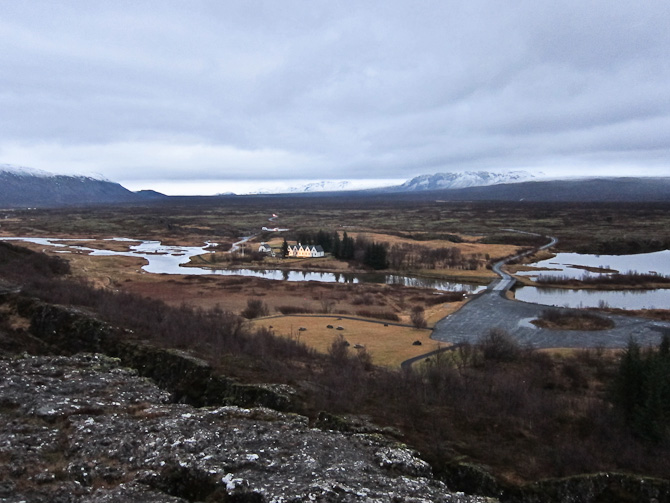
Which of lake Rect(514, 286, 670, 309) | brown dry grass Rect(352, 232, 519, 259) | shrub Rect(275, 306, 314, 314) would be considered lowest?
lake Rect(514, 286, 670, 309)

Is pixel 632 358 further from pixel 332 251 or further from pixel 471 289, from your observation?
pixel 332 251

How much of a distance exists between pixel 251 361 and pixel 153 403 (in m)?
6.48

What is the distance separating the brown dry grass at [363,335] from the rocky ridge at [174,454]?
56.7 ft

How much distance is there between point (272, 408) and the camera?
16750mm

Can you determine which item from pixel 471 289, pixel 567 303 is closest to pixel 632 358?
pixel 567 303

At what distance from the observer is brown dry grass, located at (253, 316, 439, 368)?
33.4 m

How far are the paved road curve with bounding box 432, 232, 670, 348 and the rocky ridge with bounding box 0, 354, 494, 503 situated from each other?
88.6ft

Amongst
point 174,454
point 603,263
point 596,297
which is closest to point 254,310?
point 174,454

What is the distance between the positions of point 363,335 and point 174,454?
2727 cm

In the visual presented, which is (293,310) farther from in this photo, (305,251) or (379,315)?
(305,251)

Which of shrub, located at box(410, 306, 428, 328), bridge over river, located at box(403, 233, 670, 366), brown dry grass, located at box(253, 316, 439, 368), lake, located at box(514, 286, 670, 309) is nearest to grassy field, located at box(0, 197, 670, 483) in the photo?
brown dry grass, located at box(253, 316, 439, 368)

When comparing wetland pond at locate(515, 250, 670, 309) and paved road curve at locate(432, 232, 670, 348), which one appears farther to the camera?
wetland pond at locate(515, 250, 670, 309)

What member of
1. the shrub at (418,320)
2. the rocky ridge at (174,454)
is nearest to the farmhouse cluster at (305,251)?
the shrub at (418,320)

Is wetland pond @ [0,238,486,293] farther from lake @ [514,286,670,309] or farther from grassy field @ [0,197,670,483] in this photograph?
grassy field @ [0,197,670,483]
